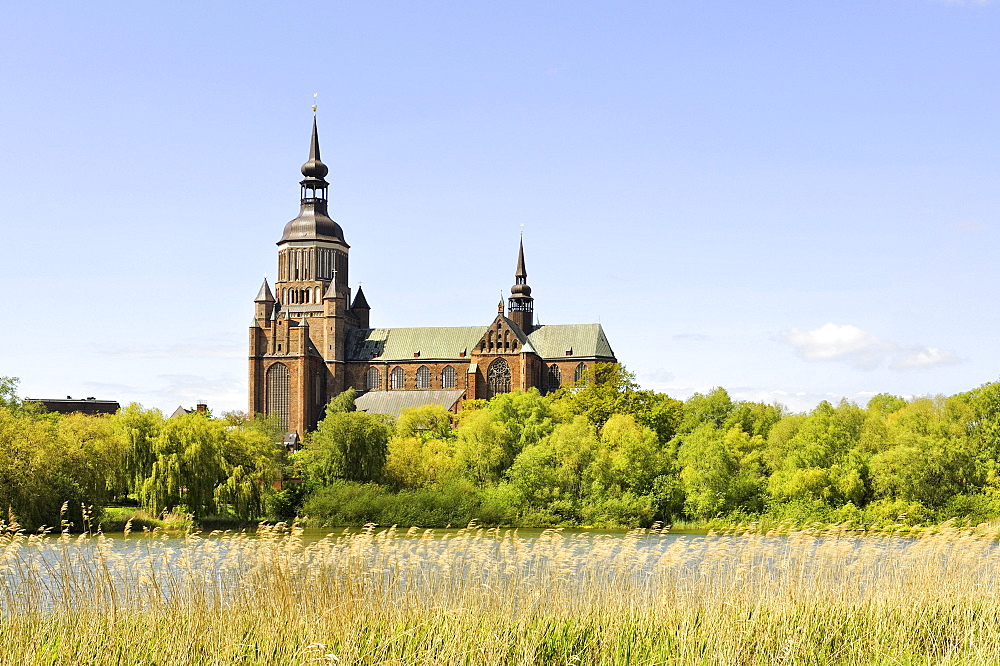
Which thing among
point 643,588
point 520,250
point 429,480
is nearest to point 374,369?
point 520,250

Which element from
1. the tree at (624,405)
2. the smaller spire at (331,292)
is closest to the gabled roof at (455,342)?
the smaller spire at (331,292)

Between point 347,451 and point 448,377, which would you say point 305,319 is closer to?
point 448,377

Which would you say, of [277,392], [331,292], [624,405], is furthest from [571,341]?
[624,405]

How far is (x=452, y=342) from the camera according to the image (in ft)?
337

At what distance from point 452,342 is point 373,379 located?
766 centimetres

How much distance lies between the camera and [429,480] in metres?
48.9

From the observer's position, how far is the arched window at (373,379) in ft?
328

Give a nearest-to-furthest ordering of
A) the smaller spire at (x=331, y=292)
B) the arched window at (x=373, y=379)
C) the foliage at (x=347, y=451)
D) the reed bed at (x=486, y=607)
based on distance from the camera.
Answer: the reed bed at (x=486, y=607) → the foliage at (x=347, y=451) → the smaller spire at (x=331, y=292) → the arched window at (x=373, y=379)

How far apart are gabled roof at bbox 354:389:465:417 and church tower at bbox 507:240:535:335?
35.2 ft

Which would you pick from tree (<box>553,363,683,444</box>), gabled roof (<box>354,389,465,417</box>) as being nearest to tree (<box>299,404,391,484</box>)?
tree (<box>553,363,683,444</box>)

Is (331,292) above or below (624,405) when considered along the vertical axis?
above

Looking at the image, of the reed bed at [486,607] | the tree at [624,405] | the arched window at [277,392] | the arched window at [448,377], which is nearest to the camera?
the reed bed at [486,607]

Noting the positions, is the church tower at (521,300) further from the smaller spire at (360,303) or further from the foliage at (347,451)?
the foliage at (347,451)

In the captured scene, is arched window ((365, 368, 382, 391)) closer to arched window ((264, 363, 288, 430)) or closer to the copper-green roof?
the copper-green roof
